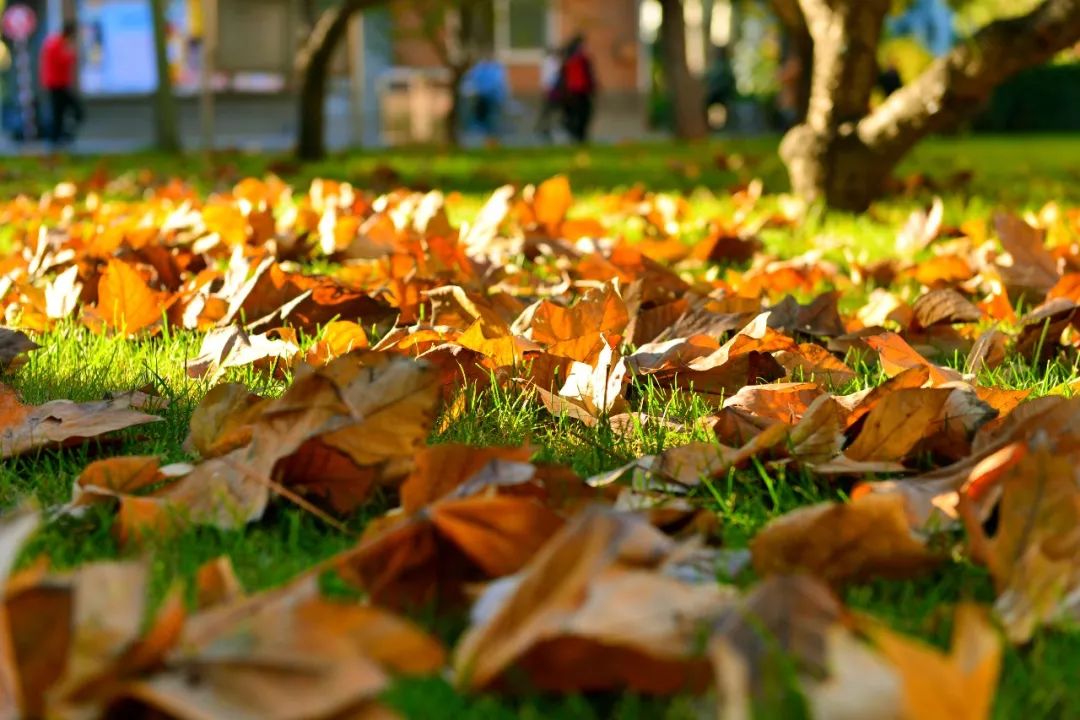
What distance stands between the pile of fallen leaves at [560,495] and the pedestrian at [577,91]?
23.0 m

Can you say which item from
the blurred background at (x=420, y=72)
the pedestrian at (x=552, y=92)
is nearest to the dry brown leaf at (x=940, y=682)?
the blurred background at (x=420, y=72)

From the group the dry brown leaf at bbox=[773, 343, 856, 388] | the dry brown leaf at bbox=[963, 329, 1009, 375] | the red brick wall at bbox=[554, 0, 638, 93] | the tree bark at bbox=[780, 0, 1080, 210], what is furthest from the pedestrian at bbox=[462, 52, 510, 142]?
the dry brown leaf at bbox=[773, 343, 856, 388]

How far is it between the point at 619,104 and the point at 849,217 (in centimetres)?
3192

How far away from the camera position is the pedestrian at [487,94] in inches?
1287

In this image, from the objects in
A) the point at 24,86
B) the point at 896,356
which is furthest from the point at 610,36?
the point at 896,356

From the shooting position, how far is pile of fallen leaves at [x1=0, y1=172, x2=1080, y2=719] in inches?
41.1

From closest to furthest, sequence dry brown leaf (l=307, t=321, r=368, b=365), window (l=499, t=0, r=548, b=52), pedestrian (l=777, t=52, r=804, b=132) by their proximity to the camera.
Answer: dry brown leaf (l=307, t=321, r=368, b=365), pedestrian (l=777, t=52, r=804, b=132), window (l=499, t=0, r=548, b=52)

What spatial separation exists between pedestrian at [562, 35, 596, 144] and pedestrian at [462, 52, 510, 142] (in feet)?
18.8

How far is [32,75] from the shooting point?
108ft

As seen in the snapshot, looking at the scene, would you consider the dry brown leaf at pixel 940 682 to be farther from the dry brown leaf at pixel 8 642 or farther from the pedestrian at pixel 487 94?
the pedestrian at pixel 487 94

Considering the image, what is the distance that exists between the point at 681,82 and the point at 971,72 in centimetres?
1551

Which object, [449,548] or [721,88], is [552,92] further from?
[449,548]

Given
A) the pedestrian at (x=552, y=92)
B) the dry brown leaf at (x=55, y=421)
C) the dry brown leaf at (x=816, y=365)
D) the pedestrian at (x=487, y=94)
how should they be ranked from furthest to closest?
the pedestrian at (x=487, y=94)
the pedestrian at (x=552, y=92)
the dry brown leaf at (x=816, y=365)
the dry brown leaf at (x=55, y=421)

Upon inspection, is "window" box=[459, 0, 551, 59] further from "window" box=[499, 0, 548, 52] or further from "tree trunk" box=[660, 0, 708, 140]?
"tree trunk" box=[660, 0, 708, 140]
